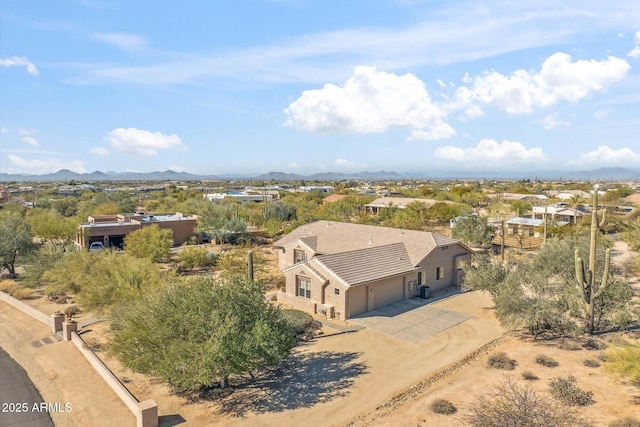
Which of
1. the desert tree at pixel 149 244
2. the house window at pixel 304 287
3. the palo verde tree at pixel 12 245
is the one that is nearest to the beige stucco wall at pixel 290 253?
the house window at pixel 304 287

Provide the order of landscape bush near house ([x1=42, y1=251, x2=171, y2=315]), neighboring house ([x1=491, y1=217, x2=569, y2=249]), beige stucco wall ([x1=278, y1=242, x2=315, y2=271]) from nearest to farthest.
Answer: landscape bush near house ([x1=42, y1=251, x2=171, y2=315]), beige stucco wall ([x1=278, y1=242, x2=315, y2=271]), neighboring house ([x1=491, y1=217, x2=569, y2=249])

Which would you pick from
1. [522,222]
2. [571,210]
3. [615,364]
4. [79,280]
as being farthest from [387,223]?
[615,364]

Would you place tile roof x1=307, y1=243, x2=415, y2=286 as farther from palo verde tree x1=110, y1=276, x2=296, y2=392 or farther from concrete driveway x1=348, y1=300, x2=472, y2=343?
palo verde tree x1=110, y1=276, x2=296, y2=392

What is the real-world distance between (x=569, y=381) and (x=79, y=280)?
99.3ft

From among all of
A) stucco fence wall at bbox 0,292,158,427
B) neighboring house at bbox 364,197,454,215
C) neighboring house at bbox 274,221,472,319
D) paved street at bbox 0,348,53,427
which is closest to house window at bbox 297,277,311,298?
neighboring house at bbox 274,221,472,319

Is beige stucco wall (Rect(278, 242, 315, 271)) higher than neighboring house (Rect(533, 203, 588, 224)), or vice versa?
neighboring house (Rect(533, 203, 588, 224))

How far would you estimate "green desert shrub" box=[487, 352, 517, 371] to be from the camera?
19750 mm

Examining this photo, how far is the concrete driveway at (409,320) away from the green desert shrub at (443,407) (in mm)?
6925

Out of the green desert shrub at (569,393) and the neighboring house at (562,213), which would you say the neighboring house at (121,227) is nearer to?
the green desert shrub at (569,393)

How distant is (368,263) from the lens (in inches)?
1183

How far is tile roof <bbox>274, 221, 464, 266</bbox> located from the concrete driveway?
4.22m

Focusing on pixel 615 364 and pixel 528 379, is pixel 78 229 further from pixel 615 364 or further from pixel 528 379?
pixel 615 364

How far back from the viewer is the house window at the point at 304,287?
2956 centimetres

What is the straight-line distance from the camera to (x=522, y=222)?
60312mm
